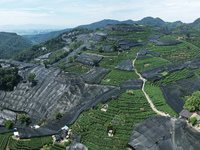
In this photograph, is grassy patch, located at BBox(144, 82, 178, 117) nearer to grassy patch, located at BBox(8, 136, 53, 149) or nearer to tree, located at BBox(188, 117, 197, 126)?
tree, located at BBox(188, 117, 197, 126)

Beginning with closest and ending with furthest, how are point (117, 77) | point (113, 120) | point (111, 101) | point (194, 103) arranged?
point (113, 120)
point (194, 103)
point (111, 101)
point (117, 77)

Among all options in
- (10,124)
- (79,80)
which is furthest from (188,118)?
(10,124)

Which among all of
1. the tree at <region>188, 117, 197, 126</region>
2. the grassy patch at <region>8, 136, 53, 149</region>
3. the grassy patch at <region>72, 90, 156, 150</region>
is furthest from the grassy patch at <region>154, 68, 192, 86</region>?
the grassy patch at <region>8, 136, 53, 149</region>

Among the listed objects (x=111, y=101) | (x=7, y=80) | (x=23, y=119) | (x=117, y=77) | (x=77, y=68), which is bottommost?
(x=23, y=119)

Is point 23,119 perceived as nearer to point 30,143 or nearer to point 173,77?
point 30,143

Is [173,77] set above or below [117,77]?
above

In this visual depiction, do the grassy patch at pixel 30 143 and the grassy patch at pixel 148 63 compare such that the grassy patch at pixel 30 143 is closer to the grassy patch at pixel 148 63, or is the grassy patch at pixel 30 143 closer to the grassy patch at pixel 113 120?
the grassy patch at pixel 113 120

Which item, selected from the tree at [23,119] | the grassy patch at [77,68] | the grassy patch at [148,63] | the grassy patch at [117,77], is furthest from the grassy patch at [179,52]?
the tree at [23,119]

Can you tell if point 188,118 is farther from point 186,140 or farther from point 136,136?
point 136,136

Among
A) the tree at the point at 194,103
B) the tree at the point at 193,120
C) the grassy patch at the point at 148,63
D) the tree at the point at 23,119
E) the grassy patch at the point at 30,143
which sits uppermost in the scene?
the grassy patch at the point at 148,63

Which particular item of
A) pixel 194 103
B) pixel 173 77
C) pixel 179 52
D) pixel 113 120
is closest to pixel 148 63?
pixel 173 77

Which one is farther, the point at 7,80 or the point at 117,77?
the point at 7,80
